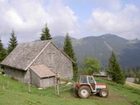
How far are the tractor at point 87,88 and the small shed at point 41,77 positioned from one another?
1132 centimetres

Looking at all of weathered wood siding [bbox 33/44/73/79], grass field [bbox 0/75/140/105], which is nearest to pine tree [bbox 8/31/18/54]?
weathered wood siding [bbox 33/44/73/79]

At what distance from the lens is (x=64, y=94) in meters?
32.9

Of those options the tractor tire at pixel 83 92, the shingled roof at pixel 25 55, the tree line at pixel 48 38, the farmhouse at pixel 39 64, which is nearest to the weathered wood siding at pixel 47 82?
the farmhouse at pixel 39 64

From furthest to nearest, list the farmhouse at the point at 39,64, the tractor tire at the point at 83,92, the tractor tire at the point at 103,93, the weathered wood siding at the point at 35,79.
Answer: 1. the farmhouse at the point at 39,64
2. the weathered wood siding at the point at 35,79
3. the tractor tire at the point at 103,93
4. the tractor tire at the point at 83,92

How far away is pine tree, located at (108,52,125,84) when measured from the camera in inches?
2918

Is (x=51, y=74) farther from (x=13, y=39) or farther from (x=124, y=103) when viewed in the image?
(x=13, y=39)

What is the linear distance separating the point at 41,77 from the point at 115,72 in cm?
3706

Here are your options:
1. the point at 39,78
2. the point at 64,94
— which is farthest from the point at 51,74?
the point at 64,94

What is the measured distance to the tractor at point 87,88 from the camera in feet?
101

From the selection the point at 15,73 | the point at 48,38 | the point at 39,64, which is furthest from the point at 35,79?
the point at 48,38

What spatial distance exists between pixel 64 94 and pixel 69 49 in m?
34.4

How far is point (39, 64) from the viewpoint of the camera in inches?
1847

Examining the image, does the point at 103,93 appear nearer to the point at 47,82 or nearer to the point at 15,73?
the point at 47,82

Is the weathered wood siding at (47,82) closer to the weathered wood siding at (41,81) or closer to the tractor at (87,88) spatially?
the weathered wood siding at (41,81)
